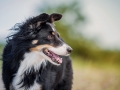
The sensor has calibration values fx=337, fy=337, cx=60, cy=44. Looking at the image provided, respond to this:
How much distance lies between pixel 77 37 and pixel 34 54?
68.8 inches

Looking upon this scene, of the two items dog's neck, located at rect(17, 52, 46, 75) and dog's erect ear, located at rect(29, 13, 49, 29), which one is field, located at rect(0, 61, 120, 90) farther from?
dog's erect ear, located at rect(29, 13, 49, 29)

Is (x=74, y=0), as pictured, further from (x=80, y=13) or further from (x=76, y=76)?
(x=76, y=76)

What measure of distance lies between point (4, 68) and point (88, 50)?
1.90m

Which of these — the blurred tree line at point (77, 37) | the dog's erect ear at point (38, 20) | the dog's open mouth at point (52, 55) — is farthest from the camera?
the blurred tree line at point (77, 37)

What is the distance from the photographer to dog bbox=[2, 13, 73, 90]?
2.85m

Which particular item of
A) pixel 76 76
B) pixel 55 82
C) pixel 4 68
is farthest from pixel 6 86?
pixel 76 76

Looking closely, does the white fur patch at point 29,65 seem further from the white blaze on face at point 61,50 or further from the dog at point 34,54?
the white blaze on face at point 61,50

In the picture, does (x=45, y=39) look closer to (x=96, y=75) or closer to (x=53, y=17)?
(x=53, y=17)

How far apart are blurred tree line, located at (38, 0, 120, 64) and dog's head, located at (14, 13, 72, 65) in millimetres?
1453

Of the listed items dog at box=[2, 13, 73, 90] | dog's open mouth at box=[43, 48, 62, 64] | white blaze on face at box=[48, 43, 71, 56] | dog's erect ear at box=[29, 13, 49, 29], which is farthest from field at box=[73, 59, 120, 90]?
dog's erect ear at box=[29, 13, 49, 29]

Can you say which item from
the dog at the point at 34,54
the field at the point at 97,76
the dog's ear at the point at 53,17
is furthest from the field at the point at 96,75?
the dog's ear at the point at 53,17

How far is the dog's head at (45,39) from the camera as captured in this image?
283 centimetres

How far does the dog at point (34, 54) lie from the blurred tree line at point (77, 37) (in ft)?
4.53

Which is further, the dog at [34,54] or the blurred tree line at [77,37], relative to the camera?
the blurred tree line at [77,37]
